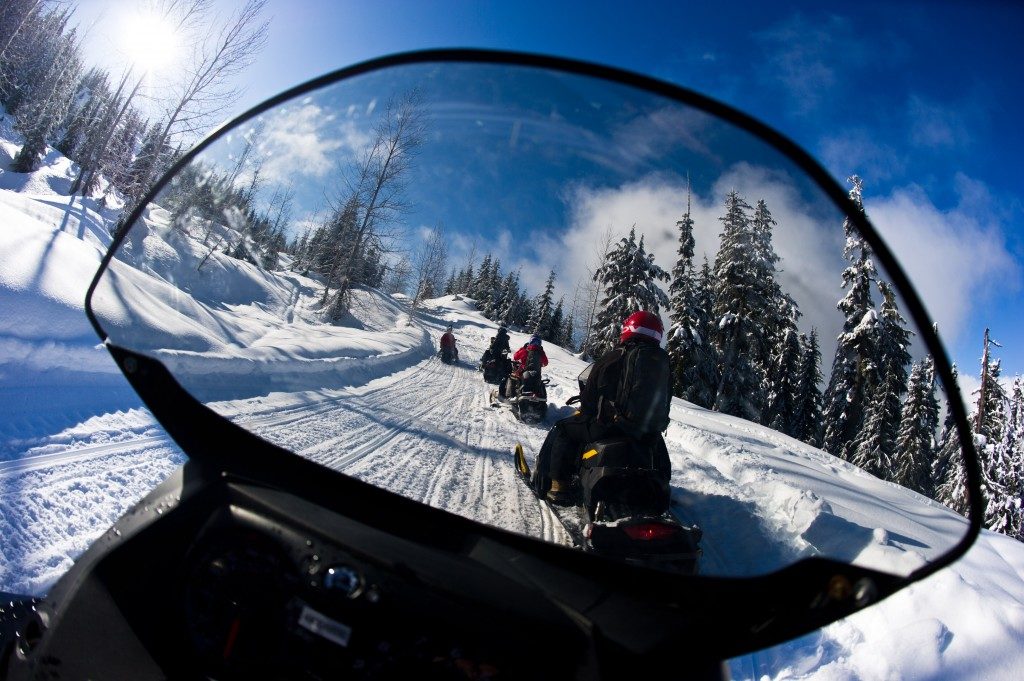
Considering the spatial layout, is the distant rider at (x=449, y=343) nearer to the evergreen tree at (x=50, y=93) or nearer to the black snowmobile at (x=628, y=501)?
the black snowmobile at (x=628, y=501)

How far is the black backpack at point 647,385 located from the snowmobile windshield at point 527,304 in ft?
0.06

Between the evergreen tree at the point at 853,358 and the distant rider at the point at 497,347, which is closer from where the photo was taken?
the evergreen tree at the point at 853,358

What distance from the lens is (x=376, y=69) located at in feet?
3.59

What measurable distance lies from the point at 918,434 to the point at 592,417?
635 mm

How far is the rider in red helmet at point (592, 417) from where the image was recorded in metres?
0.94

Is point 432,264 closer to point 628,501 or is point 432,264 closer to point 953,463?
point 628,501

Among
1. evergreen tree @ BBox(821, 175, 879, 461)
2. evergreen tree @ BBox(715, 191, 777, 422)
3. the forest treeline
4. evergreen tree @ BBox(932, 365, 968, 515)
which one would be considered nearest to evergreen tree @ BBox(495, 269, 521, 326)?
the forest treeline

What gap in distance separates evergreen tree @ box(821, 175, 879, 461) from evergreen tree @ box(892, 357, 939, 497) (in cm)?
8

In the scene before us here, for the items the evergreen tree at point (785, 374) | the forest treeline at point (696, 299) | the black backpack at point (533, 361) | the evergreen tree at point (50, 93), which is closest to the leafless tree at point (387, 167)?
the forest treeline at point (696, 299)

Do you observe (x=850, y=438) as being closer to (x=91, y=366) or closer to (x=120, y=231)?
(x=120, y=231)

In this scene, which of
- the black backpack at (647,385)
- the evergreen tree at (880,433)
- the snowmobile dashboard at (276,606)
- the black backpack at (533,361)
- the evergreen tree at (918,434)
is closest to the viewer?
the snowmobile dashboard at (276,606)

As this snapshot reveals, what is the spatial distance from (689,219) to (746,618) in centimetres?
71

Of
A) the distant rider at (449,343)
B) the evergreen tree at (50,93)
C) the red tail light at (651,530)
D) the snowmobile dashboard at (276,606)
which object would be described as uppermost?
the evergreen tree at (50,93)

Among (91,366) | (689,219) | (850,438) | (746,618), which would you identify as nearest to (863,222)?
(689,219)
